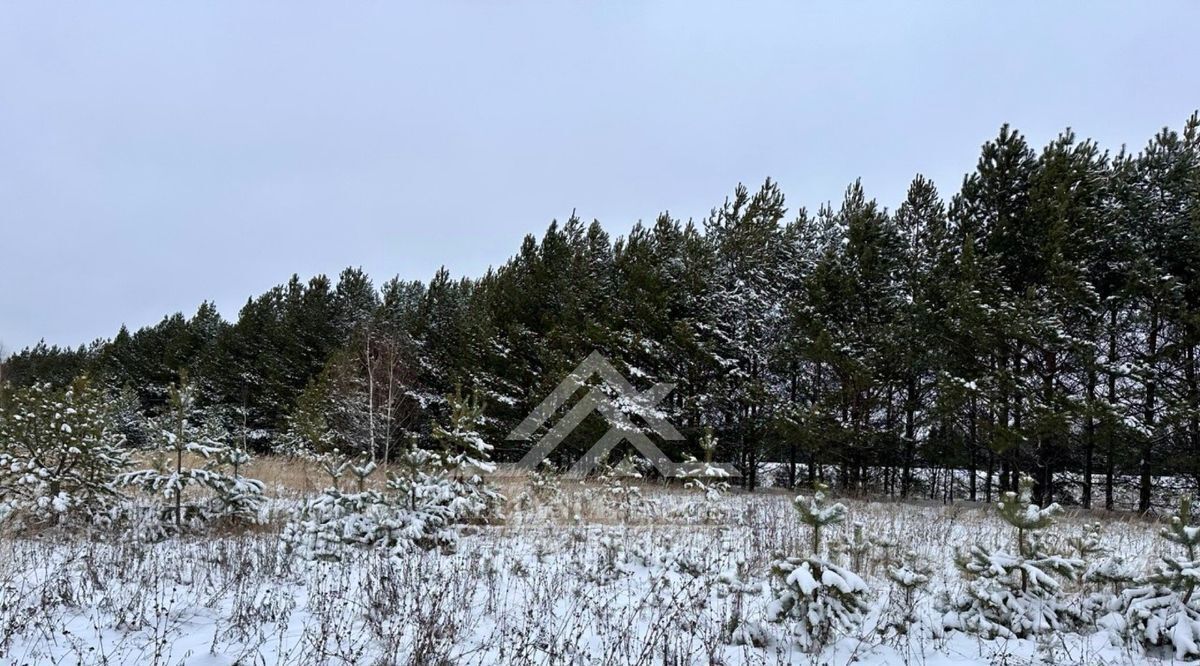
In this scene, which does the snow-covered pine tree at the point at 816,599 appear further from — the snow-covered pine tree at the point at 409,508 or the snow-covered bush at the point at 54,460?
the snow-covered bush at the point at 54,460

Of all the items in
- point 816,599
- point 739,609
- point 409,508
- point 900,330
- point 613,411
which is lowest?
point 739,609

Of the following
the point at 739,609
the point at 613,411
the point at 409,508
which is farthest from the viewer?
the point at 613,411

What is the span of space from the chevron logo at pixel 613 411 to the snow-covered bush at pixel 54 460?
9684 millimetres

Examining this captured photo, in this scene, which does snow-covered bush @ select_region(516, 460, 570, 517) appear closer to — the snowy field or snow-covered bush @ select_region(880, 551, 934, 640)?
the snowy field

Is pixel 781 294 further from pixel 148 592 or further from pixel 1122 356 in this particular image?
pixel 148 592

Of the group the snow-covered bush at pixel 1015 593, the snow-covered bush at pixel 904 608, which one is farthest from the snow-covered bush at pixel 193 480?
the snow-covered bush at pixel 1015 593

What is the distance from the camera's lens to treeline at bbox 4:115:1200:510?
1048 centimetres

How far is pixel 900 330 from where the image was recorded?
12.4 metres

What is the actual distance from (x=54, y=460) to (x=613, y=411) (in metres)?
11.4

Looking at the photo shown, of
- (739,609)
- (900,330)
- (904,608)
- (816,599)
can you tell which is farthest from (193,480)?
(900,330)

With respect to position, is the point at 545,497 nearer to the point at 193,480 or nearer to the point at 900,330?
the point at 193,480

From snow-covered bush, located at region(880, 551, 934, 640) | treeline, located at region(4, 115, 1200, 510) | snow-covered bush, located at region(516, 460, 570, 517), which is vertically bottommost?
snow-covered bush, located at region(516, 460, 570, 517)

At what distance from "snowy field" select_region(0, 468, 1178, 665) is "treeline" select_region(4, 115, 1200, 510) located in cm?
488

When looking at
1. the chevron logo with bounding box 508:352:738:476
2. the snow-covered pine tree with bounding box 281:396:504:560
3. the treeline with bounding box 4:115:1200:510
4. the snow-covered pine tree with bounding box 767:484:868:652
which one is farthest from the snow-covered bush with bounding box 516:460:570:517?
the treeline with bounding box 4:115:1200:510
